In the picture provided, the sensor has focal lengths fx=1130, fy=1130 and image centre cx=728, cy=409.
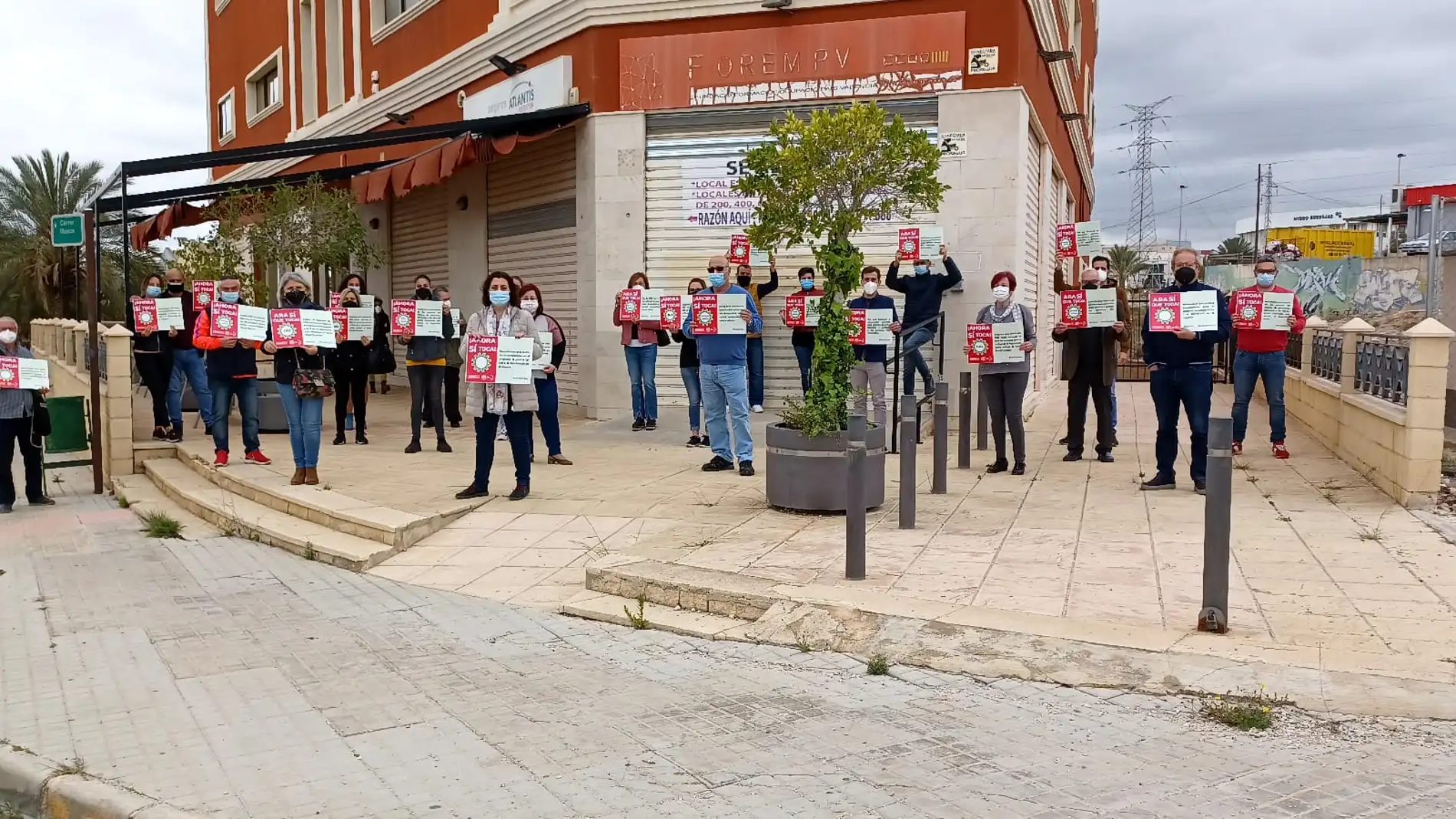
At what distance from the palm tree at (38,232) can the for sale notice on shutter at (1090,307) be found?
29.8m

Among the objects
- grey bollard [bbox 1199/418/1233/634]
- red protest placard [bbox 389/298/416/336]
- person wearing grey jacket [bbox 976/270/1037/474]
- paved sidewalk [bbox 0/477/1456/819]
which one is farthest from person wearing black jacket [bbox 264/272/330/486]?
grey bollard [bbox 1199/418/1233/634]

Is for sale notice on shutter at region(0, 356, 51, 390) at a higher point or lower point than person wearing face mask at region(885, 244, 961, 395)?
lower

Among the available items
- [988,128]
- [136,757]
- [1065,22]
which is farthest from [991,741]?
[1065,22]

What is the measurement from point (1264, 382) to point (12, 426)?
1186 centimetres

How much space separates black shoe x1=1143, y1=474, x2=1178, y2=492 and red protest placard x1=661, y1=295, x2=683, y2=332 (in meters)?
5.49

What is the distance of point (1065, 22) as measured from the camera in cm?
2053

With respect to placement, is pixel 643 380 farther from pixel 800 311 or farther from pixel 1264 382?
pixel 1264 382

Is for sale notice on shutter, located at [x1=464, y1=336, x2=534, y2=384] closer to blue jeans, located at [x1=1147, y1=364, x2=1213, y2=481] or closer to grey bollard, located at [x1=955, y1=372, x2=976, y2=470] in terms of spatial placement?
grey bollard, located at [x1=955, y1=372, x2=976, y2=470]

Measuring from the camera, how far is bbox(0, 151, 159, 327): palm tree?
32.8 metres

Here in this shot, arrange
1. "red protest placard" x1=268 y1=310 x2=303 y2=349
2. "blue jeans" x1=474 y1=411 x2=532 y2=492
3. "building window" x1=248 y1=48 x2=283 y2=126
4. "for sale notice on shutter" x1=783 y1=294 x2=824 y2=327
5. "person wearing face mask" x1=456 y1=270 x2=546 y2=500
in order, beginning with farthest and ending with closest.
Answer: "building window" x1=248 y1=48 x2=283 y2=126 < "for sale notice on shutter" x1=783 y1=294 x2=824 y2=327 < "red protest placard" x1=268 y1=310 x2=303 y2=349 < "blue jeans" x1=474 y1=411 x2=532 y2=492 < "person wearing face mask" x1=456 y1=270 x2=546 y2=500

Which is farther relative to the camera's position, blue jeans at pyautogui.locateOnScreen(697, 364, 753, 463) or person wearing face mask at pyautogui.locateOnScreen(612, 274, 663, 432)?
person wearing face mask at pyautogui.locateOnScreen(612, 274, 663, 432)

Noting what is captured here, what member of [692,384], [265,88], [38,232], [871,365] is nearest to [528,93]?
[692,384]

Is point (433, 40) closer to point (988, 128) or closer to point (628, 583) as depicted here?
point (988, 128)

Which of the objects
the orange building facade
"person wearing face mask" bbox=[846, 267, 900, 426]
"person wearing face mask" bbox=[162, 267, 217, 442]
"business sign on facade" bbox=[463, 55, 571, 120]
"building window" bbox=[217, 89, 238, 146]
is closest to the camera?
"person wearing face mask" bbox=[846, 267, 900, 426]
